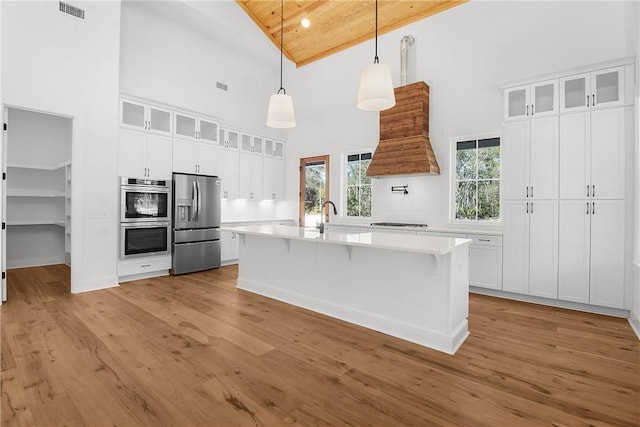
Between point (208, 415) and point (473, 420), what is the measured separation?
4.88ft

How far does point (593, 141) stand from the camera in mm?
3670

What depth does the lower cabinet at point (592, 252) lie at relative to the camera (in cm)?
354

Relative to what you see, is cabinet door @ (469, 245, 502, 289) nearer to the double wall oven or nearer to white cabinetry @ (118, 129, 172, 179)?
the double wall oven

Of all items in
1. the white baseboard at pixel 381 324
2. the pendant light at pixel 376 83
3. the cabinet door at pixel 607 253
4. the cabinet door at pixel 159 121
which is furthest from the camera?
the cabinet door at pixel 159 121

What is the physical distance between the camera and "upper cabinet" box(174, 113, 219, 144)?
5.57m

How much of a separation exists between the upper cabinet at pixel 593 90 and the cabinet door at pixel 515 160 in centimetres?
47

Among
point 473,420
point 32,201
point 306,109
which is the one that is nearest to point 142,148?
point 32,201

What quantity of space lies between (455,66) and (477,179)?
1830 mm

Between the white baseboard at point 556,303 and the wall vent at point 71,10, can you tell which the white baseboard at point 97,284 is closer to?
the wall vent at point 71,10

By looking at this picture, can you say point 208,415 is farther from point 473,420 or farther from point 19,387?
point 473,420

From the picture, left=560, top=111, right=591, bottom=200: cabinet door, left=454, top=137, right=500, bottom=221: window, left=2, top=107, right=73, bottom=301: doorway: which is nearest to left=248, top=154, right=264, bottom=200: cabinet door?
left=2, top=107, right=73, bottom=301: doorway

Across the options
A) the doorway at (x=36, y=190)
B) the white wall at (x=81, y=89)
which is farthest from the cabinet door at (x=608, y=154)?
the doorway at (x=36, y=190)

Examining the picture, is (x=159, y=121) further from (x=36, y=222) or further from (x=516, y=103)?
(x=516, y=103)

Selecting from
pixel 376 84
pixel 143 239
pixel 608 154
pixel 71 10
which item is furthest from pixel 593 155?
pixel 71 10
